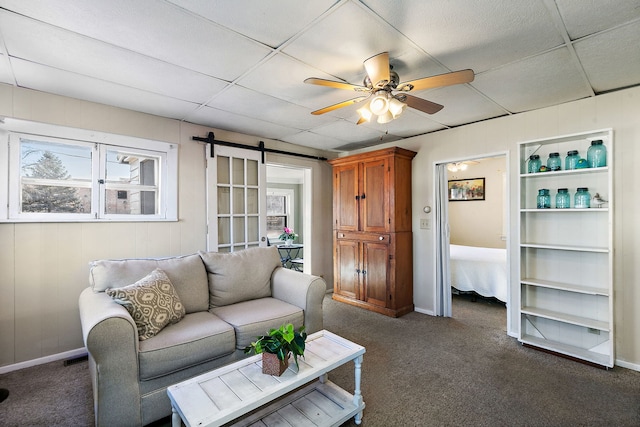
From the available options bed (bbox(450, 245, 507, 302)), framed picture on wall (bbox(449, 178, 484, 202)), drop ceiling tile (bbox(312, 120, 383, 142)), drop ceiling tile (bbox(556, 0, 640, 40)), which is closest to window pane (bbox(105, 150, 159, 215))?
drop ceiling tile (bbox(312, 120, 383, 142))

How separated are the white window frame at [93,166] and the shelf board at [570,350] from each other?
13.0ft

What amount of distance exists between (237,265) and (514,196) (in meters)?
3.05

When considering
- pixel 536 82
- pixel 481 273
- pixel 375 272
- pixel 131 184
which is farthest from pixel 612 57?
pixel 131 184

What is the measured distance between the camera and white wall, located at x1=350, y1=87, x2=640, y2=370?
2479mm

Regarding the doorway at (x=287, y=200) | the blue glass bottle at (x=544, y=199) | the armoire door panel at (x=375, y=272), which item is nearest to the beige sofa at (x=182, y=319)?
the armoire door panel at (x=375, y=272)

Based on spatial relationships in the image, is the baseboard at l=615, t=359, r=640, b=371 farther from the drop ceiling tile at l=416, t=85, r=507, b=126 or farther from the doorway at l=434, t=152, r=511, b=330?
the drop ceiling tile at l=416, t=85, r=507, b=126

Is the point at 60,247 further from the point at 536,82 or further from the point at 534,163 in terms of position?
the point at 534,163

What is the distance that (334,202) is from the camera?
14.9 ft

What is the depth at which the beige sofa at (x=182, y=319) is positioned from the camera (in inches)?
65.2

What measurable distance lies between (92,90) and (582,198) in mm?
4502

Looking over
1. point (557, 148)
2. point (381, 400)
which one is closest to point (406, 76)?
point (557, 148)

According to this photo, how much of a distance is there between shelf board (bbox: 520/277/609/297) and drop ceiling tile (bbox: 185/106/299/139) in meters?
3.13

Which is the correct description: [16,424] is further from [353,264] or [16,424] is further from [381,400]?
[353,264]

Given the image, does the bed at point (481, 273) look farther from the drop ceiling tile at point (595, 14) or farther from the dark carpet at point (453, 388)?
the drop ceiling tile at point (595, 14)
